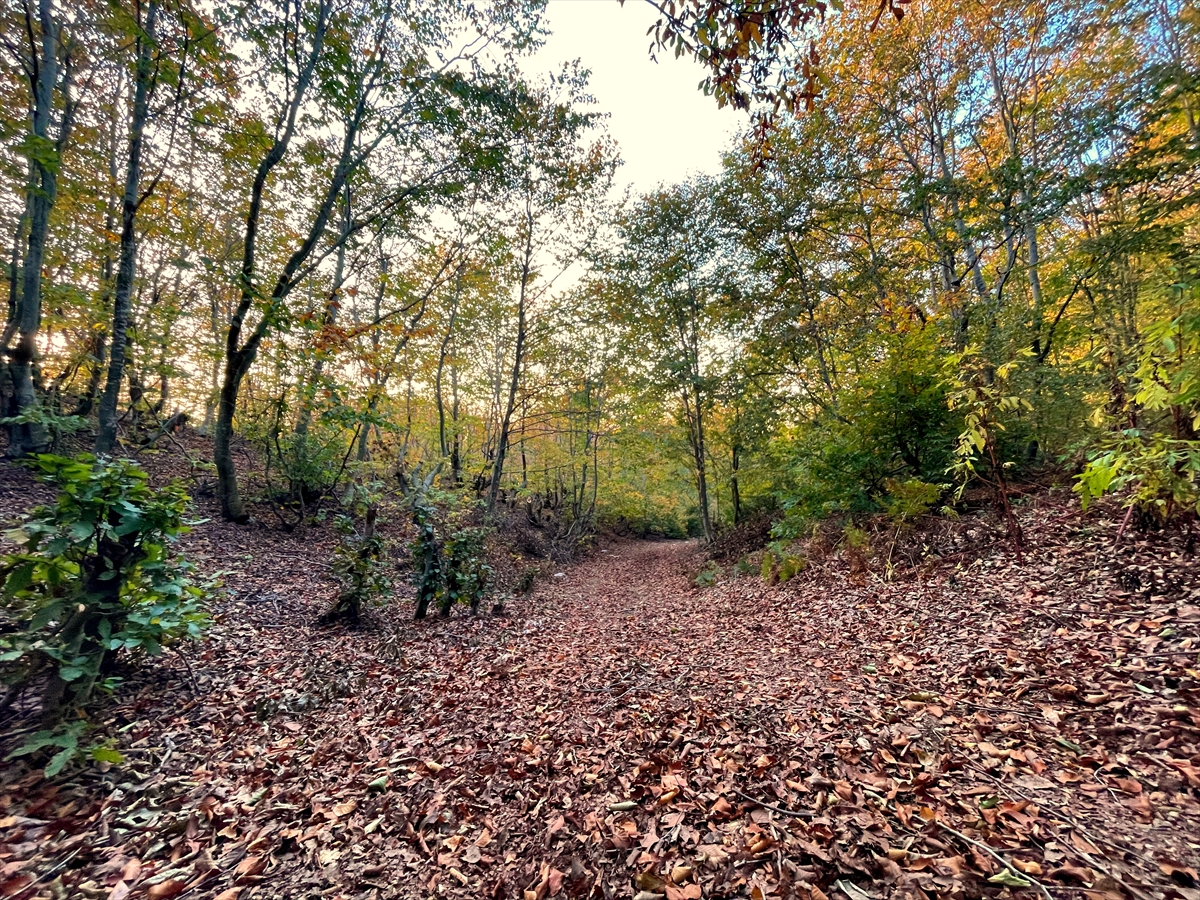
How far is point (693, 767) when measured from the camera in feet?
8.04

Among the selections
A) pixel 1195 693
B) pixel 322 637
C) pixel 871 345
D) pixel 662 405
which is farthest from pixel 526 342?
pixel 1195 693

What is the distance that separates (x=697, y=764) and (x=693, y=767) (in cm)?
4

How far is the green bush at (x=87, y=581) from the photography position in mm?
2322

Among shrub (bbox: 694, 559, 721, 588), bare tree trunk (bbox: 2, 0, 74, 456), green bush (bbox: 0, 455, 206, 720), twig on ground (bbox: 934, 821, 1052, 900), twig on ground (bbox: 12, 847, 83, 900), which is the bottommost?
shrub (bbox: 694, 559, 721, 588)

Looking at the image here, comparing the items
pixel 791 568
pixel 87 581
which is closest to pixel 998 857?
pixel 87 581

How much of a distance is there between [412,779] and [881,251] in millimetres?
11817

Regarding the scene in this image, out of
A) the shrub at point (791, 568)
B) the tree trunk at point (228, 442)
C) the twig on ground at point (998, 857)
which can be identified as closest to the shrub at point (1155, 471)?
the twig on ground at point (998, 857)

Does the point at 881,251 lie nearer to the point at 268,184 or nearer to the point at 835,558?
the point at 835,558

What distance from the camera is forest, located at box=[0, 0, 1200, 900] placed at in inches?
78.9

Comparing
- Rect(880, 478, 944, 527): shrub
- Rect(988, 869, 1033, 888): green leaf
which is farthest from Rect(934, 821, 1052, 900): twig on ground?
Rect(880, 478, 944, 527): shrub

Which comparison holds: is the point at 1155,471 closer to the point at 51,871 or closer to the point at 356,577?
the point at 51,871

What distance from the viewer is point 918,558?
5094 mm

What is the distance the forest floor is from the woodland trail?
14 millimetres

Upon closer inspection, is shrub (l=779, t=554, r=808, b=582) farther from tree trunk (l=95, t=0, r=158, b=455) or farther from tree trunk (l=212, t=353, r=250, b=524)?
tree trunk (l=212, t=353, r=250, b=524)
